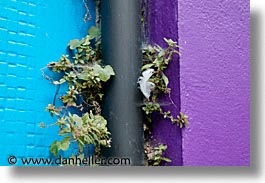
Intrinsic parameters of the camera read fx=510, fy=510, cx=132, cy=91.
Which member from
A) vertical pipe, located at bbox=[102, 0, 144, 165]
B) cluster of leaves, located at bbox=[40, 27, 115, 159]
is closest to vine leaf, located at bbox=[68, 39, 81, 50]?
cluster of leaves, located at bbox=[40, 27, 115, 159]

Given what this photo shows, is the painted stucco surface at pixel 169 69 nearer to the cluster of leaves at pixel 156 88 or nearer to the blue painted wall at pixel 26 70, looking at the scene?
the cluster of leaves at pixel 156 88

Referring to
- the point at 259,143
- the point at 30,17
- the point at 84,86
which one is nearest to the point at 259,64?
the point at 259,143

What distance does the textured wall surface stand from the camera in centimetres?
228

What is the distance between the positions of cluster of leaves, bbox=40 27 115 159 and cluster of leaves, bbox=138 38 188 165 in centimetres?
17

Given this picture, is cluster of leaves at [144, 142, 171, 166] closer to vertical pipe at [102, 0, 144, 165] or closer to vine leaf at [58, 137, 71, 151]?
vertical pipe at [102, 0, 144, 165]

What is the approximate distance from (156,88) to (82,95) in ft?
1.10

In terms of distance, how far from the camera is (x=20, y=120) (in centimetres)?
207

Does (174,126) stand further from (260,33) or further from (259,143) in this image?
(260,33)

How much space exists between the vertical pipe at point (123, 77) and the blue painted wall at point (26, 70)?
223 mm

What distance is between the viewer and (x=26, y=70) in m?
2.12

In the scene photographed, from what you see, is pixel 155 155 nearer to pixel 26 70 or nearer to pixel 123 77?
pixel 123 77

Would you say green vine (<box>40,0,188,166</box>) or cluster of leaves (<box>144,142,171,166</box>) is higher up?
green vine (<box>40,0,188,166</box>)

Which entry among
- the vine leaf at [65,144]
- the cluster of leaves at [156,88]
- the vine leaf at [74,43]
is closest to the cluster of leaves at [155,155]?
the cluster of leaves at [156,88]

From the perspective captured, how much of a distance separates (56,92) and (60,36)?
257 mm
